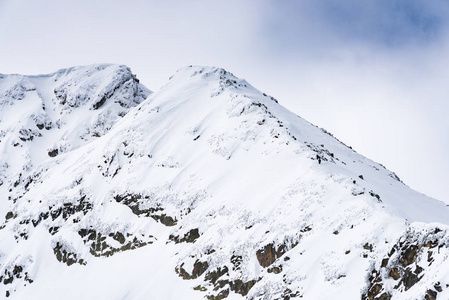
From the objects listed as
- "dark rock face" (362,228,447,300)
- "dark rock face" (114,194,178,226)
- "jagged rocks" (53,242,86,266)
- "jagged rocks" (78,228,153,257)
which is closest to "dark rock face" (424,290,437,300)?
"dark rock face" (362,228,447,300)

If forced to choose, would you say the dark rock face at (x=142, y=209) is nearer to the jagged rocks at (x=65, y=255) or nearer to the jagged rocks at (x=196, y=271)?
the jagged rocks at (x=196, y=271)

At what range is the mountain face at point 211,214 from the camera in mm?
27406

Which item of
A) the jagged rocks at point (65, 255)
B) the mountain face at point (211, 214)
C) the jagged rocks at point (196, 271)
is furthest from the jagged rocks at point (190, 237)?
the jagged rocks at point (65, 255)

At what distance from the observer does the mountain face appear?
27406mm

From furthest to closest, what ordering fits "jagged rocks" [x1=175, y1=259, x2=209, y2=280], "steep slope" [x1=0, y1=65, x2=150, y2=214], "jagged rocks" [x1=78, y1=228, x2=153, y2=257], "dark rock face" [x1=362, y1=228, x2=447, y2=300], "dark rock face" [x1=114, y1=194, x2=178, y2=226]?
"steep slope" [x1=0, y1=65, x2=150, y2=214]
"jagged rocks" [x1=78, y1=228, x2=153, y2=257]
"dark rock face" [x1=114, y1=194, x2=178, y2=226]
"jagged rocks" [x1=175, y1=259, x2=209, y2=280]
"dark rock face" [x1=362, y1=228, x2=447, y2=300]

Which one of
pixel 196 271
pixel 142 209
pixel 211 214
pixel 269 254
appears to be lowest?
pixel 142 209

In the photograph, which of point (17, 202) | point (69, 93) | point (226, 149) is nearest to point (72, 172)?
point (17, 202)

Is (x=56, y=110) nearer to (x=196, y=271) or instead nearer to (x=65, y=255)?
(x=65, y=255)

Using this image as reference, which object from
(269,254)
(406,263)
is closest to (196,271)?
(269,254)

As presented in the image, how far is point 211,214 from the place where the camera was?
41.7 m

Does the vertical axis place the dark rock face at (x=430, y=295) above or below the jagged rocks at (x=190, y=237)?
above

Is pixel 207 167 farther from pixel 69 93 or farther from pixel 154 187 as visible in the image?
pixel 69 93

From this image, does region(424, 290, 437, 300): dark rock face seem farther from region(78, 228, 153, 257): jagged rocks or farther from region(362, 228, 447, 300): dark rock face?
region(78, 228, 153, 257): jagged rocks

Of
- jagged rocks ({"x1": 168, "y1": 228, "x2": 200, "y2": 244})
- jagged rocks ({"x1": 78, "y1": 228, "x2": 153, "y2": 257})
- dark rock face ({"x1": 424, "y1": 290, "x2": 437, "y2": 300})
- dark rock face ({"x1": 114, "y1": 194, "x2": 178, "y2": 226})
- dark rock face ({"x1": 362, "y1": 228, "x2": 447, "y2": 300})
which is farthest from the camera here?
jagged rocks ({"x1": 78, "y1": 228, "x2": 153, "y2": 257})
